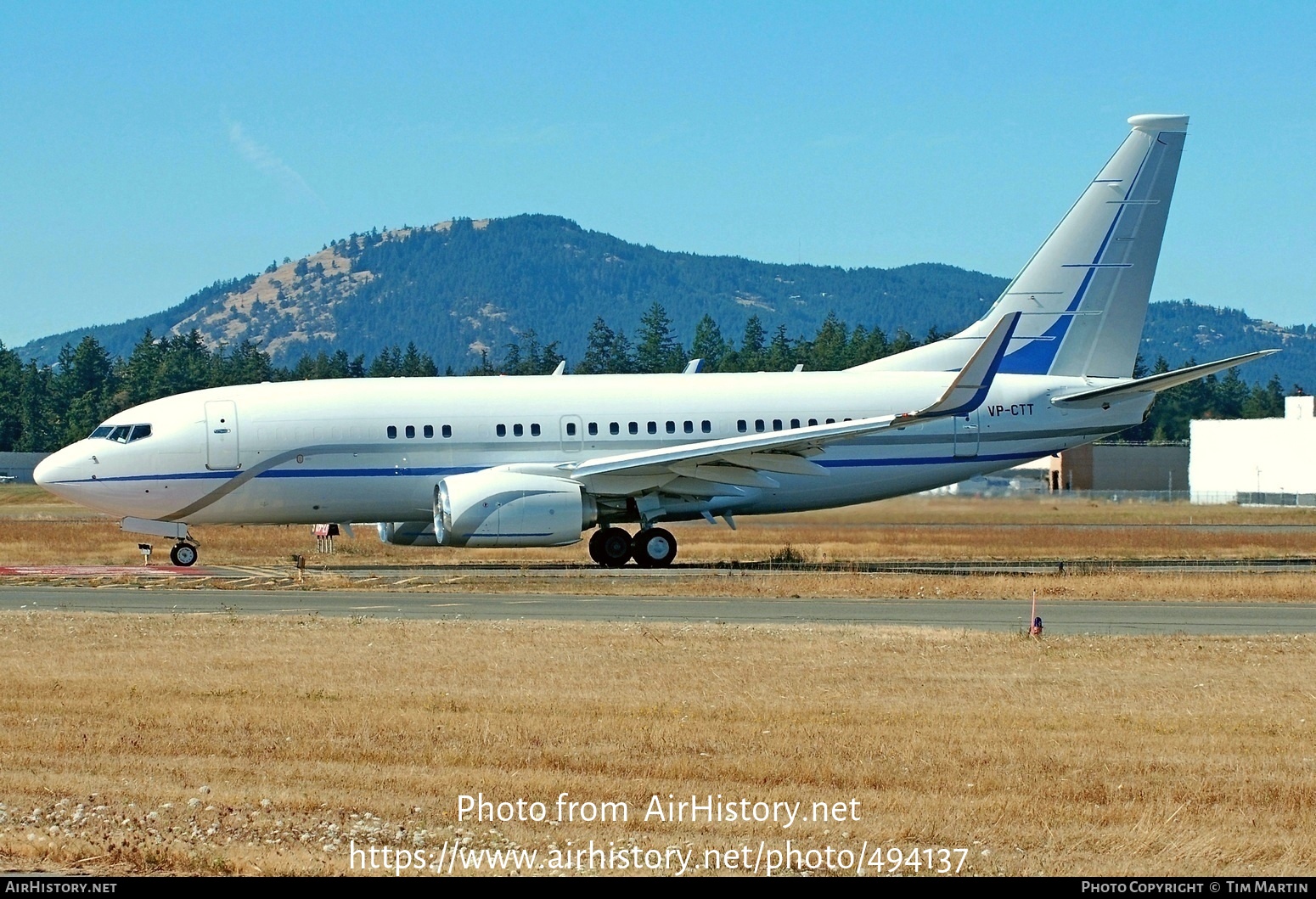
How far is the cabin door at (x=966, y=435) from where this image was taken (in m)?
32.8

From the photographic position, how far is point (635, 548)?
3244cm

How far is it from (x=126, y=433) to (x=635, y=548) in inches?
421

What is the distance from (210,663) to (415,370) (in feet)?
414

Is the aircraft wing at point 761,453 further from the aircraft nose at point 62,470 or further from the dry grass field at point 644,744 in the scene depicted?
the dry grass field at point 644,744

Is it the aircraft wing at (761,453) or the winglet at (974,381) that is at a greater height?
the winglet at (974,381)

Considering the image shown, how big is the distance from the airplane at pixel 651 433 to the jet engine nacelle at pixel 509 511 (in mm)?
37

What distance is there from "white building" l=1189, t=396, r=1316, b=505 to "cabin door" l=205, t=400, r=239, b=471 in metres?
56.1

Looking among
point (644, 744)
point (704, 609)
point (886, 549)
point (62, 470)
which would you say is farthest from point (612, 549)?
point (644, 744)

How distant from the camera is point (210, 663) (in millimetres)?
16516

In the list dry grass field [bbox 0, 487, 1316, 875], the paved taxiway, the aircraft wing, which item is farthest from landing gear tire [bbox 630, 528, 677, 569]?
dry grass field [bbox 0, 487, 1316, 875]

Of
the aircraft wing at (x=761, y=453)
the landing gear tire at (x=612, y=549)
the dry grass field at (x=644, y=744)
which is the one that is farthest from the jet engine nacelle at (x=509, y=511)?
the dry grass field at (x=644, y=744)

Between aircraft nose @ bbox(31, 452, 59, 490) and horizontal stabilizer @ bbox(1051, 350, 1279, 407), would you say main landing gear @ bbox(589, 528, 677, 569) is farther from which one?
aircraft nose @ bbox(31, 452, 59, 490)

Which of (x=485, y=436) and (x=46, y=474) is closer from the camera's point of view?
(x=46, y=474)

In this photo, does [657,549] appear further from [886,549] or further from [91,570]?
[91,570]
